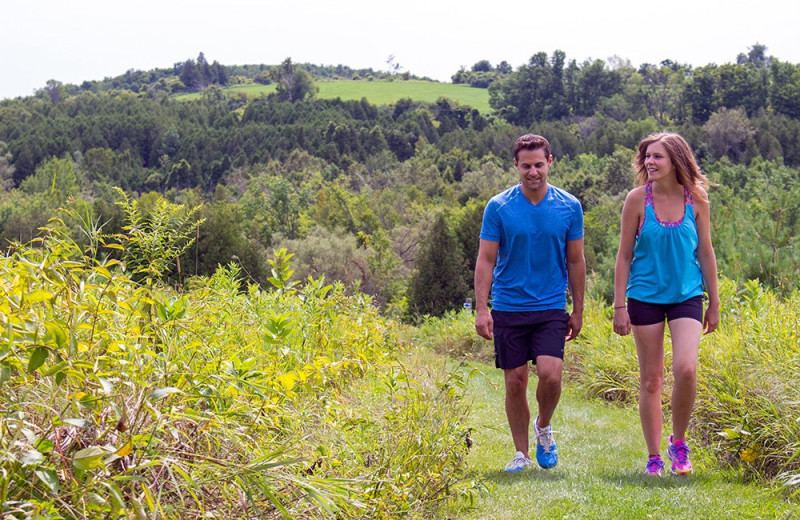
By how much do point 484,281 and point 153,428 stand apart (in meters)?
2.98

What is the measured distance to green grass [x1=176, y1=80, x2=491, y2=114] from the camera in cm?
14212

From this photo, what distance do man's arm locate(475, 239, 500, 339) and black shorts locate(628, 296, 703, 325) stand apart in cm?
84

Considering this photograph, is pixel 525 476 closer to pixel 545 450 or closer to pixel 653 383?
pixel 545 450

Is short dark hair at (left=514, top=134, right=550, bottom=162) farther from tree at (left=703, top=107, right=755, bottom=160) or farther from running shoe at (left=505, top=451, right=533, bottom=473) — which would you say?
tree at (left=703, top=107, right=755, bottom=160)

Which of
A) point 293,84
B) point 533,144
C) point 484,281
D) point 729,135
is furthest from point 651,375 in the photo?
point 293,84

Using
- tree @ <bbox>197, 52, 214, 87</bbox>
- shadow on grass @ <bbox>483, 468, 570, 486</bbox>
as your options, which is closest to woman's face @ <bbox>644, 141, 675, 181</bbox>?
shadow on grass @ <bbox>483, 468, 570, 486</bbox>

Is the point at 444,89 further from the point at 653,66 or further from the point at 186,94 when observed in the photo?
the point at 186,94

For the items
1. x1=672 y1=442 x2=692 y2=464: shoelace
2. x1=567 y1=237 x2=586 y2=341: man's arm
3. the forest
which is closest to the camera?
the forest

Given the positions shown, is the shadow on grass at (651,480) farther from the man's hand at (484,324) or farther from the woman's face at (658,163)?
the woman's face at (658,163)

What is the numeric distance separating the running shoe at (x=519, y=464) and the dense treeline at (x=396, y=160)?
6.62 metres

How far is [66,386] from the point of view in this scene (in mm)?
2742

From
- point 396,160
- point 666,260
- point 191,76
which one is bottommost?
point 396,160

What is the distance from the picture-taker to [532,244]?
5148 mm

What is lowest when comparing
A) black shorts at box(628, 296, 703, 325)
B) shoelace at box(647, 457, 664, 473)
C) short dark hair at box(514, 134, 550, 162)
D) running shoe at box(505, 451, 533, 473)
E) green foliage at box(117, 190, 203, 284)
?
running shoe at box(505, 451, 533, 473)
